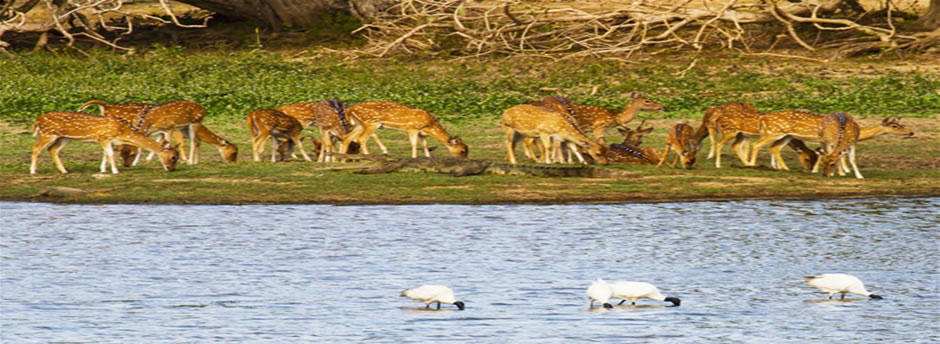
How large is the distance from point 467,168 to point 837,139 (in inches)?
164

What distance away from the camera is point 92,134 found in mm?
18109

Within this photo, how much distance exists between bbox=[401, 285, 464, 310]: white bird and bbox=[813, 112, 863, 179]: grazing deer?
8296 mm

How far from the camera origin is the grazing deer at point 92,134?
18.1 m

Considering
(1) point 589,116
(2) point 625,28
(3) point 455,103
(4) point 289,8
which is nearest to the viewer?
(1) point 589,116

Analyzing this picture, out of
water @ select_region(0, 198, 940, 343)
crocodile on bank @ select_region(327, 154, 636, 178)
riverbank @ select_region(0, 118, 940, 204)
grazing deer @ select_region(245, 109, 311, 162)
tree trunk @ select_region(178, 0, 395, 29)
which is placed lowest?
water @ select_region(0, 198, 940, 343)

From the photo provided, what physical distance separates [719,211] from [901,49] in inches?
517

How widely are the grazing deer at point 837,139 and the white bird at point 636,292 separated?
7532 mm

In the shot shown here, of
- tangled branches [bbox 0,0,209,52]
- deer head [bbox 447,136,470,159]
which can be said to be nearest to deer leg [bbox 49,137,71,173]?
deer head [bbox 447,136,470,159]

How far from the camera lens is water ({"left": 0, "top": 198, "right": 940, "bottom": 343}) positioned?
10469 mm

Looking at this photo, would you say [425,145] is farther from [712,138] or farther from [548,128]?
[712,138]

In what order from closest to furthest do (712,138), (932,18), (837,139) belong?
(837,139), (712,138), (932,18)

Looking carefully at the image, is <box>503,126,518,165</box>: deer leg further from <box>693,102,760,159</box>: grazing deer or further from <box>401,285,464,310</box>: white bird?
<box>401,285,464,310</box>: white bird

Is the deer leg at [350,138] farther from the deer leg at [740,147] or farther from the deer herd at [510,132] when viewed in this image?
the deer leg at [740,147]

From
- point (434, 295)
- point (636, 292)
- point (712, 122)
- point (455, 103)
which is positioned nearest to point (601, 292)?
point (636, 292)
